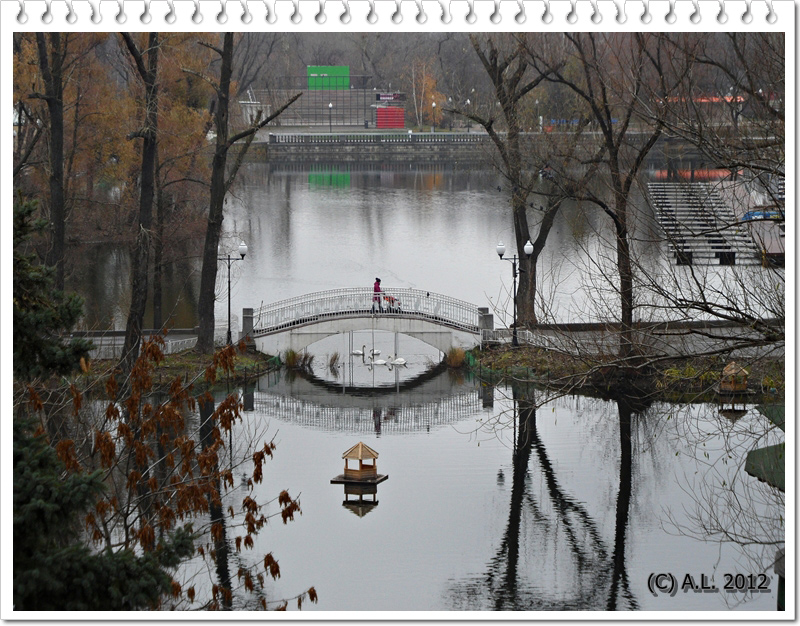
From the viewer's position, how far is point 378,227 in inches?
2186

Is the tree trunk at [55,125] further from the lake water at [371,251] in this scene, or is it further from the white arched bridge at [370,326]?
the white arched bridge at [370,326]

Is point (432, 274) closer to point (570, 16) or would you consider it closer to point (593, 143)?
point (593, 143)

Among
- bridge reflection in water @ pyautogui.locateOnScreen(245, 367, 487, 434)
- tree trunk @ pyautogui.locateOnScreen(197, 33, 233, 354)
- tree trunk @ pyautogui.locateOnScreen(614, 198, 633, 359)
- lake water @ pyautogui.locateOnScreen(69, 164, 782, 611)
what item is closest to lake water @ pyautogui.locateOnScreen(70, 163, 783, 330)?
lake water @ pyautogui.locateOnScreen(69, 164, 782, 611)

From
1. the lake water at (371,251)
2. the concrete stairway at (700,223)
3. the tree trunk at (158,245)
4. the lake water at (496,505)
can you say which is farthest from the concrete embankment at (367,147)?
the concrete stairway at (700,223)

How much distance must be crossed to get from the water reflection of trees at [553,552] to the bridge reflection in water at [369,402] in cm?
395

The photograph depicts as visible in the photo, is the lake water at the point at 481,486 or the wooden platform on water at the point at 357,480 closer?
the lake water at the point at 481,486

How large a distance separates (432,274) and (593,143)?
1236cm

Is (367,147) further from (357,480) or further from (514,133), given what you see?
(357,480)

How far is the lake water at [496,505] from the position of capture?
15.6 m

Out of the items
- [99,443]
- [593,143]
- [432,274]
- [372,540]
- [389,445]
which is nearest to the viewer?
[99,443]

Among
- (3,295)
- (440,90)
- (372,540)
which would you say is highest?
(440,90)

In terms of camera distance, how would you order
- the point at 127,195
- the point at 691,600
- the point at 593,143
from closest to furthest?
the point at 691,600
the point at 593,143
the point at 127,195

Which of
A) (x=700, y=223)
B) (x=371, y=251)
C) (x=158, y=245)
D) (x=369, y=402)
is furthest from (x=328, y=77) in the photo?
(x=700, y=223)

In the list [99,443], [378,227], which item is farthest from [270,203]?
[99,443]
